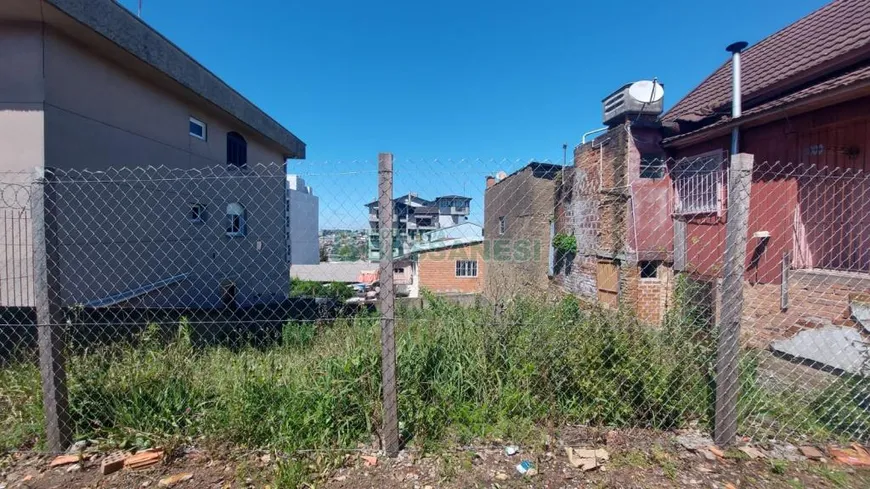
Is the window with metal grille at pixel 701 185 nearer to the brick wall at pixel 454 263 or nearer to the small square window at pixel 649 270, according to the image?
the small square window at pixel 649 270

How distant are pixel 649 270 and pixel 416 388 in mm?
6365

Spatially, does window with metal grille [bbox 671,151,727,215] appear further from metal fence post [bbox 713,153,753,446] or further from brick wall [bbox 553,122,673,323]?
metal fence post [bbox 713,153,753,446]

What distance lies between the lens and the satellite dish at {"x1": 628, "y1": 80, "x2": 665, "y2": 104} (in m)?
7.03

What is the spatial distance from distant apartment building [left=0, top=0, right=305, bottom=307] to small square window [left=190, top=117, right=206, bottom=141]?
1.4 inches

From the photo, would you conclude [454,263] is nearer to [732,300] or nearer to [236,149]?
[732,300]

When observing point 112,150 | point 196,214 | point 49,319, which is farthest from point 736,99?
point 196,214

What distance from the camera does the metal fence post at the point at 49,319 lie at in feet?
6.95

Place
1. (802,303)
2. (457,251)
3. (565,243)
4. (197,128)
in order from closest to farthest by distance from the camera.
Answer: (457,251), (802,303), (565,243), (197,128)

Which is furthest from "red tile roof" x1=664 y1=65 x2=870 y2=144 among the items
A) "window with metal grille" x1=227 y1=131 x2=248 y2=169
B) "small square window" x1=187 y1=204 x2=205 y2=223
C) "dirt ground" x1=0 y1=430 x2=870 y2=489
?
"window with metal grille" x1=227 y1=131 x2=248 y2=169

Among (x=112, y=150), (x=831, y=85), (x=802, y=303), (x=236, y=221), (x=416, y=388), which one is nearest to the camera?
(x=416, y=388)

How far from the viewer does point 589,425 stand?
2422 millimetres

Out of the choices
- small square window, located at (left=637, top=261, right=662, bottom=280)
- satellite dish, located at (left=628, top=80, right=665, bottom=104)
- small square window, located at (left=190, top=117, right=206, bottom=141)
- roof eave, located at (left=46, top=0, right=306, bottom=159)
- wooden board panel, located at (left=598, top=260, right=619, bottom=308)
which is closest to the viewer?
roof eave, located at (left=46, top=0, right=306, bottom=159)

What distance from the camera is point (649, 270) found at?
7203mm

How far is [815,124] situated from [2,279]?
33.9 feet
